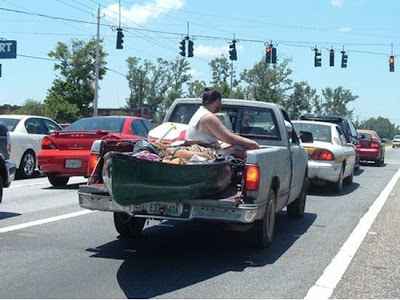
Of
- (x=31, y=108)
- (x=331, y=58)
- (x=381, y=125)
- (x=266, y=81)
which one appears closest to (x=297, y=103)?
(x=266, y=81)

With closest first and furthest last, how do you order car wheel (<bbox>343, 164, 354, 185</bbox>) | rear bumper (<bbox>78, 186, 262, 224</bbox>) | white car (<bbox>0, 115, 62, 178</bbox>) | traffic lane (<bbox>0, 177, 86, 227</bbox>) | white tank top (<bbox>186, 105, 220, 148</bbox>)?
rear bumper (<bbox>78, 186, 262, 224</bbox>)
white tank top (<bbox>186, 105, 220, 148</bbox>)
traffic lane (<bbox>0, 177, 86, 227</bbox>)
white car (<bbox>0, 115, 62, 178</bbox>)
car wheel (<bbox>343, 164, 354, 185</bbox>)

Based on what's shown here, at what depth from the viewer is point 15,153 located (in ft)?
48.2

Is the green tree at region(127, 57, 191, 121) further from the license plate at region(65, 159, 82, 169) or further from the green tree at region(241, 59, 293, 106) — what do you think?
the license plate at region(65, 159, 82, 169)

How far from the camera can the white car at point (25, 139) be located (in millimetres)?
14758

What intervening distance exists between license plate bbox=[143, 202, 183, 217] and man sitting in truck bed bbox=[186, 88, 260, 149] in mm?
1165

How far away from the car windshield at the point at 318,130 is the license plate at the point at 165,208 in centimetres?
831

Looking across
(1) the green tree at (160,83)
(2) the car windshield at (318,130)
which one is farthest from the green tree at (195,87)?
(2) the car windshield at (318,130)

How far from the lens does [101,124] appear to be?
42.4 feet

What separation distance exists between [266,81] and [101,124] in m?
67.8

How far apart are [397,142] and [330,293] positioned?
227 ft

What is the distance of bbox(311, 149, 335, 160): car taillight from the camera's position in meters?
13.1

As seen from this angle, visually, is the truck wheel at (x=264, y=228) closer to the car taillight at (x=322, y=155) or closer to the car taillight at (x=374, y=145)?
the car taillight at (x=322, y=155)

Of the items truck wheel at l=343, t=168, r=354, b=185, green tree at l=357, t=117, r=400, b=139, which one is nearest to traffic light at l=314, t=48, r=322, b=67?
truck wheel at l=343, t=168, r=354, b=185

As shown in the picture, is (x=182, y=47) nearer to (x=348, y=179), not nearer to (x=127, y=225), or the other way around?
(x=348, y=179)
